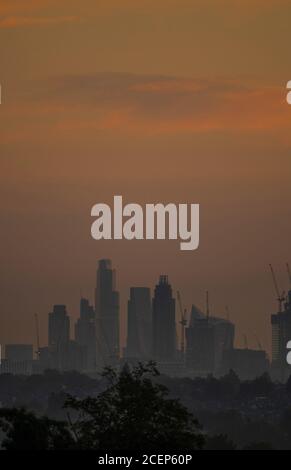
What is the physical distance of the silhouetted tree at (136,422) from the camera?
338ft

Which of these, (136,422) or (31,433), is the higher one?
(136,422)

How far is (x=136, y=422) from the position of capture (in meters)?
105

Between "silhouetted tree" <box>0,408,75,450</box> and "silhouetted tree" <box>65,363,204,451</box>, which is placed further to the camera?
"silhouetted tree" <box>65,363,204,451</box>

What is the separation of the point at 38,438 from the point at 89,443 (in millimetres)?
2585

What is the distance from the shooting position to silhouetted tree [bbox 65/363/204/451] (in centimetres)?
10306

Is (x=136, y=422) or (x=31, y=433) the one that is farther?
(x=136, y=422)

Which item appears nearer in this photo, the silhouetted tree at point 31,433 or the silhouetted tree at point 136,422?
the silhouetted tree at point 31,433
